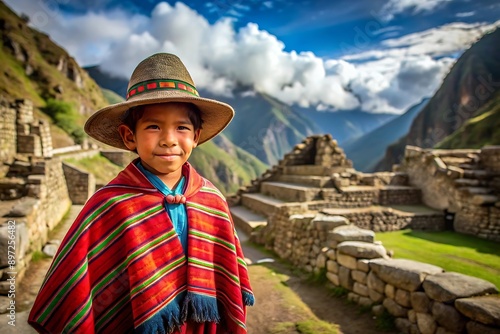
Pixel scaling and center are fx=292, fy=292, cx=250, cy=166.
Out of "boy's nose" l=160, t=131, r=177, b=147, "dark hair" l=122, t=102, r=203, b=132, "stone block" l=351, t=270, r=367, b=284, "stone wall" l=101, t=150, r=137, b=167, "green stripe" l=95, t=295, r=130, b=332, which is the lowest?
"stone block" l=351, t=270, r=367, b=284

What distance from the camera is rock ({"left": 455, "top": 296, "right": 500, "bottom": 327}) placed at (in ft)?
8.59

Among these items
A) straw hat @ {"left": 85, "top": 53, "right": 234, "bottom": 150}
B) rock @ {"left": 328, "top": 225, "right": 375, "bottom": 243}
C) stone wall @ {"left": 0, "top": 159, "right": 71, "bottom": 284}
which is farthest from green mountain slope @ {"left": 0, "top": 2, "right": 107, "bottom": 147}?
straw hat @ {"left": 85, "top": 53, "right": 234, "bottom": 150}

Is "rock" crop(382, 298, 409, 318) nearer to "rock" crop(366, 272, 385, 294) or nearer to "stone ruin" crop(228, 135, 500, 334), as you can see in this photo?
"stone ruin" crop(228, 135, 500, 334)

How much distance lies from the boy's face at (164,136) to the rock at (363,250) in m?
3.67

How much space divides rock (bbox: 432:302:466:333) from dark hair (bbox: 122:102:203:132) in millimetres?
3078

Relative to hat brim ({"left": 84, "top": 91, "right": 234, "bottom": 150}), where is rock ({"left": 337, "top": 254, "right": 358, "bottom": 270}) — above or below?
below

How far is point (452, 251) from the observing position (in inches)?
235

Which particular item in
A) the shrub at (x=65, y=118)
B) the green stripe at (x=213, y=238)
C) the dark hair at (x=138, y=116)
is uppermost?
the shrub at (x=65, y=118)

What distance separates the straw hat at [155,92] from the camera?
1545 mm

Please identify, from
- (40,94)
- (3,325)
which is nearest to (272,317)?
(3,325)

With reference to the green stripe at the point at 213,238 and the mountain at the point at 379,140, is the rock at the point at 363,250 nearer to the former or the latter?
the green stripe at the point at 213,238

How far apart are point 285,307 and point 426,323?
6.34ft

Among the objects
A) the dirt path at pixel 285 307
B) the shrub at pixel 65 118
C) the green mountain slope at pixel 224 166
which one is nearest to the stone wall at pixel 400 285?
the dirt path at pixel 285 307

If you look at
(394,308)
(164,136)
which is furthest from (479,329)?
(164,136)
